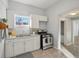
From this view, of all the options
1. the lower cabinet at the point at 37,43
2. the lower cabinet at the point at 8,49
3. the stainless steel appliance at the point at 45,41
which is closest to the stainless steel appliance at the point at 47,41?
the stainless steel appliance at the point at 45,41

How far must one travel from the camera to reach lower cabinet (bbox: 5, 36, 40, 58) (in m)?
3.83

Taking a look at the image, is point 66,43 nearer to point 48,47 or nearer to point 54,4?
point 48,47

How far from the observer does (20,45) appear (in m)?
4.27

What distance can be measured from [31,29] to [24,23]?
2.20 feet

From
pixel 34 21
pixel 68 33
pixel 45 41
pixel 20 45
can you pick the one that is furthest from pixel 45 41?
pixel 68 33

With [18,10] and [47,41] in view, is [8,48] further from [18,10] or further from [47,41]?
[47,41]

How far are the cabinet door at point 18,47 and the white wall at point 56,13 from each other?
2433 mm

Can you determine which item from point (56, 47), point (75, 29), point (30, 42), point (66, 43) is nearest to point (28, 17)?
point (30, 42)

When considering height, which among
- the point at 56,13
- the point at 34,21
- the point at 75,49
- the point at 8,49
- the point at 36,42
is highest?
the point at 56,13

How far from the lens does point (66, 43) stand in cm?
715

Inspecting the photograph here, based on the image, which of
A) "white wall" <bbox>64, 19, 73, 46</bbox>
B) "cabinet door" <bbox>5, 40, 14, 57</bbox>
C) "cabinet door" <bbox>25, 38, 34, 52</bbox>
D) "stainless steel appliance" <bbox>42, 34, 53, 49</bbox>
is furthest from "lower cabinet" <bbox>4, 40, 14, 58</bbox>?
"white wall" <bbox>64, 19, 73, 46</bbox>

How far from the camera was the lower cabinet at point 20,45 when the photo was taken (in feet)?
12.6

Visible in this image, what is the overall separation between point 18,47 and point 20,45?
15 centimetres

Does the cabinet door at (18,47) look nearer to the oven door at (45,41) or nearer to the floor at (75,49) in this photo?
the oven door at (45,41)
